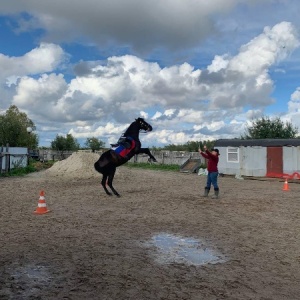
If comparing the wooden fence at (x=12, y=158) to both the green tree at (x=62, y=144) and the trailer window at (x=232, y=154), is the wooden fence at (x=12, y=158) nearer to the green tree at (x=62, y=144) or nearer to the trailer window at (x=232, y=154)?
the trailer window at (x=232, y=154)

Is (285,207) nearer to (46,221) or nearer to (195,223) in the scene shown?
(195,223)

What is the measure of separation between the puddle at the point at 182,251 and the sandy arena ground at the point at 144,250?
0.12ft

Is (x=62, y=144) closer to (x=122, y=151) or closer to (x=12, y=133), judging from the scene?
(x=12, y=133)

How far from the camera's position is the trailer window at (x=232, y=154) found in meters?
25.6

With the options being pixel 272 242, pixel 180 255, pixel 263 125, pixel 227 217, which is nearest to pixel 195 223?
pixel 227 217

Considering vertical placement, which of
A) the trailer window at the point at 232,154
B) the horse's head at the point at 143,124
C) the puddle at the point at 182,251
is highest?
the horse's head at the point at 143,124

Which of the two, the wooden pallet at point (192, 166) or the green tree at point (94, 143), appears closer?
the wooden pallet at point (192, 166)

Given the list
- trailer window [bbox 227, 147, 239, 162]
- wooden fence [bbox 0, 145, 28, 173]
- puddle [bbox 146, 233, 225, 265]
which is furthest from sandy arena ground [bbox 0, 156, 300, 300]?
trailer window [bbox 227, 147, 239, 162]

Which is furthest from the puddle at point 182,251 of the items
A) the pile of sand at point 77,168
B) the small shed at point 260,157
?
the small shed at point 260,157

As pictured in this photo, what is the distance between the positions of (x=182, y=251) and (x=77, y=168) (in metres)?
18.0

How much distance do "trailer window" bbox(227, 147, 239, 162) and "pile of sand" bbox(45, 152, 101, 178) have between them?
9.00 meters

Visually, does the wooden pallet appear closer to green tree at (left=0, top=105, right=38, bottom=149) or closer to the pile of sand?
the pile of sand

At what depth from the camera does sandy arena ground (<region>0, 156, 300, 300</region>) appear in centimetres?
466

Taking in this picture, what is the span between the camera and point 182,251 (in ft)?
21.3
